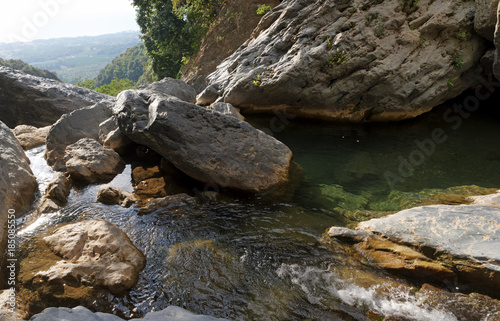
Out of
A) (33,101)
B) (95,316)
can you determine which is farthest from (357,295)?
(33,101)

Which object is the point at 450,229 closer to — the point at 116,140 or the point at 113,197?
the point at 113,197

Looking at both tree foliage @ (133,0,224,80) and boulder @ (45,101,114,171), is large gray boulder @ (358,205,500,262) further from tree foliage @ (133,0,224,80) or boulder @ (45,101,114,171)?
tree foliage @ (133,0,224,80)

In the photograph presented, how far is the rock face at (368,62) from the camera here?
1124 cm

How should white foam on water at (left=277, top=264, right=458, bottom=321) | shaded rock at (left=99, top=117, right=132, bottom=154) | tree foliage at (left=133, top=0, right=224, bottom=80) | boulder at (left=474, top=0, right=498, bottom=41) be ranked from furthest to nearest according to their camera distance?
1. tree foliage at (left=133, top=0, right=224, bottom=80)
2. shaded rock at (left=99, top=117, right=132, bottom=154)
3. boulder at (left=474, top=0, right=498, bottom=41)
4. white foam on water at (left=277, top=264, right=458, bottom=321)

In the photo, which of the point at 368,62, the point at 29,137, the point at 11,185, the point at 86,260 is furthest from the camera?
the point at 29,137

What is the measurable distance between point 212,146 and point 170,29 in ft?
88.6

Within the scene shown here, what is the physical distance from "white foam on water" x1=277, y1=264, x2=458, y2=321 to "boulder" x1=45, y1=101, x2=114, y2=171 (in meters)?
9.02

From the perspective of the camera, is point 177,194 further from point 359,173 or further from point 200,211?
point 359,173

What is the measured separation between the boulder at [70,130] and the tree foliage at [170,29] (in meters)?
18.9

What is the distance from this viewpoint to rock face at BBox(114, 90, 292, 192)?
25.3 ft

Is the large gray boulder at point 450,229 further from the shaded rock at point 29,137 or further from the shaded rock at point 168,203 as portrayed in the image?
the shaded rock at point 29,137

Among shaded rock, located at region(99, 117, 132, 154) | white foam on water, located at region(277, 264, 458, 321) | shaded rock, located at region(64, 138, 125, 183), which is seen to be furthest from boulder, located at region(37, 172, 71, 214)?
white foam on water, located at region(277, 264, 458, 321)

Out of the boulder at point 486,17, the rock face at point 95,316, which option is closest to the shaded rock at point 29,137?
the rock face at point 95,316

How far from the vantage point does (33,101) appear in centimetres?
1490
